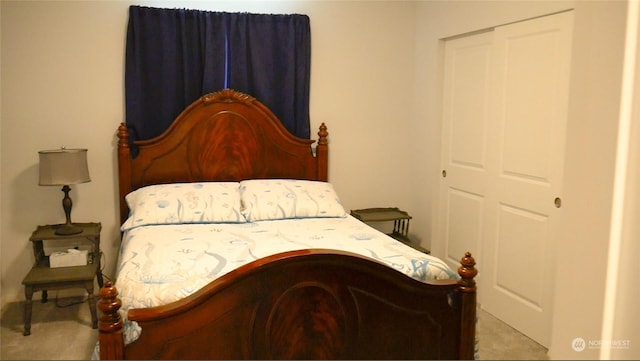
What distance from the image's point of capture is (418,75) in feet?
13.2

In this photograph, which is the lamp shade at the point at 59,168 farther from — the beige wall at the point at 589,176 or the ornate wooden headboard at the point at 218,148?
the beige wall at the point at 589,176

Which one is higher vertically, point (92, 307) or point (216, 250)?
point (216, 250)

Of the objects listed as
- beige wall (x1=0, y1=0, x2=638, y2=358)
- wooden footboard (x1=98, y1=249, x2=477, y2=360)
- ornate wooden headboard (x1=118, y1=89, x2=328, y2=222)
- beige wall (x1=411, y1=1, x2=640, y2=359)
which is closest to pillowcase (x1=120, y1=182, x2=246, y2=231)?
ornate wooden headboard (x1=118, y1=89, x2=328, y2=222)

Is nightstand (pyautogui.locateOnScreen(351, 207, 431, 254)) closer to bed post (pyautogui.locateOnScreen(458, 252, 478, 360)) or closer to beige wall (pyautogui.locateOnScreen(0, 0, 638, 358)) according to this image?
beige wall (pyautogui.locateOnScreen(0, 0, 638, 358))

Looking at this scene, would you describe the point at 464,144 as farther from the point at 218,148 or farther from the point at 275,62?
the point at 218,148

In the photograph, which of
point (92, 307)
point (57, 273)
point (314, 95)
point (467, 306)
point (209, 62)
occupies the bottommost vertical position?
point (92, 307)

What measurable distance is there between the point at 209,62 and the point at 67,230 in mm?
1450

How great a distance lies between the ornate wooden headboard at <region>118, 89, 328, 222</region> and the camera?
3.48 m

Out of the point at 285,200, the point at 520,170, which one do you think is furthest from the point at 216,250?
the point at 520,170

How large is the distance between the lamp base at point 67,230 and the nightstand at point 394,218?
1929mm

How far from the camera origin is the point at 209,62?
11.7ft

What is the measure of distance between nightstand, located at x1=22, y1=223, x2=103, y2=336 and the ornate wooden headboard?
0.31 meters

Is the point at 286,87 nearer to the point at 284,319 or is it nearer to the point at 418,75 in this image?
the point at 418,75

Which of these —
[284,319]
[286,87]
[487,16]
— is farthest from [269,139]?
[284,319]
